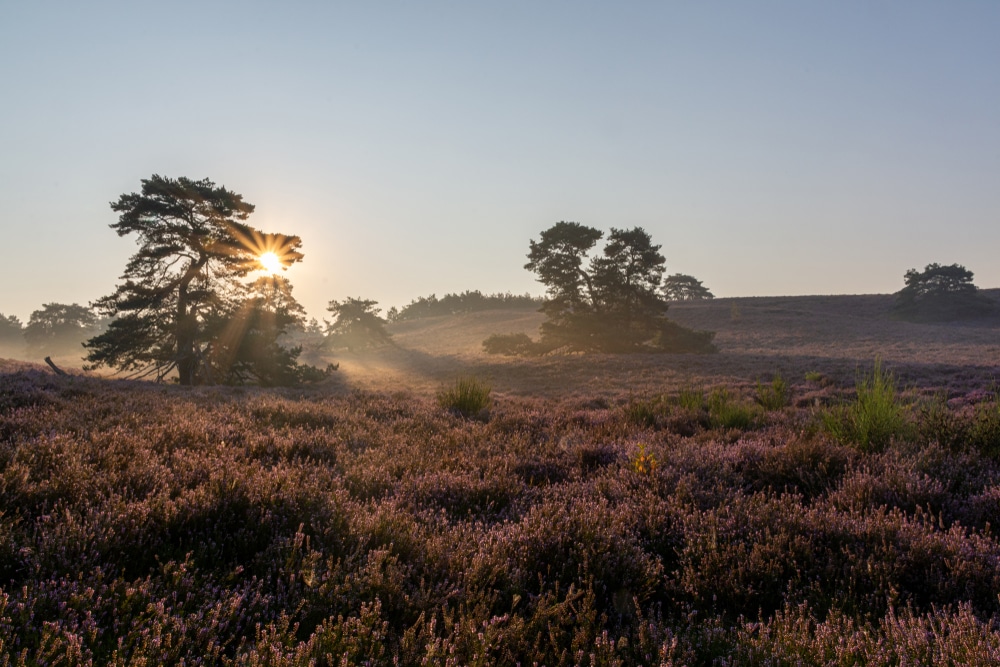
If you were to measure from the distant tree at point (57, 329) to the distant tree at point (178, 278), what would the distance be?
4997 cm

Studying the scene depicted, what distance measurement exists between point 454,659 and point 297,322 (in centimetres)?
2019

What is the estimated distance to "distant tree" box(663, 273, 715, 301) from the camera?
78.6 m

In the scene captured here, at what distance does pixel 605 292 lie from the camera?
109ft

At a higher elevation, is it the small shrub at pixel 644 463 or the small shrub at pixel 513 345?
the small shrub at pixel 513 345

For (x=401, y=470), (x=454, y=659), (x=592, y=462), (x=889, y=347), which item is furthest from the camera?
(x=889, y=347)

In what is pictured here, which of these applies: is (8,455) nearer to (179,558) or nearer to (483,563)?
(179,558)

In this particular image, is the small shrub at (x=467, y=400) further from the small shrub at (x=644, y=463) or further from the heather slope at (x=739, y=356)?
the heather slope at (x=739, y=356)

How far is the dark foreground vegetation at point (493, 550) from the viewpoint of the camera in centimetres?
220

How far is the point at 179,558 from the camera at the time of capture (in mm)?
2914

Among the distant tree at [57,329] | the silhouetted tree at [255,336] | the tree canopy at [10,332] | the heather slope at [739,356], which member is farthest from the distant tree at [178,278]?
the tree canopy at [10,332]

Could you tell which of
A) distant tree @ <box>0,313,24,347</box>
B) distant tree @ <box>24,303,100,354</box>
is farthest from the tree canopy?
distant tree @ <box>24,303,100,354</box>

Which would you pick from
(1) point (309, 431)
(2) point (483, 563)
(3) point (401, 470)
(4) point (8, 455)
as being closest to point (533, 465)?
(3) point (401, 470)

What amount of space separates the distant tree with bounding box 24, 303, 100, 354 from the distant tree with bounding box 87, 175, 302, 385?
4997 centimetres

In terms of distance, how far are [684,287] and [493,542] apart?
268 ft
